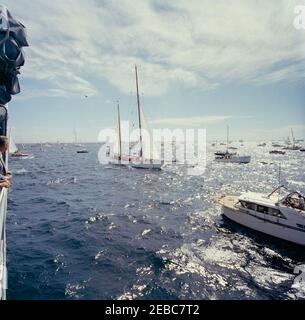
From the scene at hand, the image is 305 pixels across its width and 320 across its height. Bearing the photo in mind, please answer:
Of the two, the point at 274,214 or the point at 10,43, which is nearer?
the point at 10,43

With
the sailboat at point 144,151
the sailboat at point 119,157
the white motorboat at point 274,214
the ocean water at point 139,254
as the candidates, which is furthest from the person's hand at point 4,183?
the sailboat at point 119,157

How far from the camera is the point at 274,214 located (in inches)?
888

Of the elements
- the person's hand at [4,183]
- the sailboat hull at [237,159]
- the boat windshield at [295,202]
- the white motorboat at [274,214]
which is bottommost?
the sailboat hull at [237,159]

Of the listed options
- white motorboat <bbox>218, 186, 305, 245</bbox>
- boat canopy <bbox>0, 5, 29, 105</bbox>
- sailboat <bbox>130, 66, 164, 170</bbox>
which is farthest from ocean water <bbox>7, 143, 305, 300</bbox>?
sailboat <bbox>130, 66, 164, 170</bbox>

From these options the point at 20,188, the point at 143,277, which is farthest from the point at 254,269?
the point at 20,188

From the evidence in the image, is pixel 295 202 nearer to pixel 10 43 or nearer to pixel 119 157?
pixel 10 43

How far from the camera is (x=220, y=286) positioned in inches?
590

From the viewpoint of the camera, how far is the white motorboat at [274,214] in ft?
69.4

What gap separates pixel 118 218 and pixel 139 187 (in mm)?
18654

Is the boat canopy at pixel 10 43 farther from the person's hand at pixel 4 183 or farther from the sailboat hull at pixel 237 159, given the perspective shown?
the sailboat hull at pixel 237 159

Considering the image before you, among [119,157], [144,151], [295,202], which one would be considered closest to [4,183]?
[295,202]

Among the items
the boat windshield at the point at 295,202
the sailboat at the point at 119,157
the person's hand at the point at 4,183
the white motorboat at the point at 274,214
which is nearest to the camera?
the person's hand at the point at 4,183
